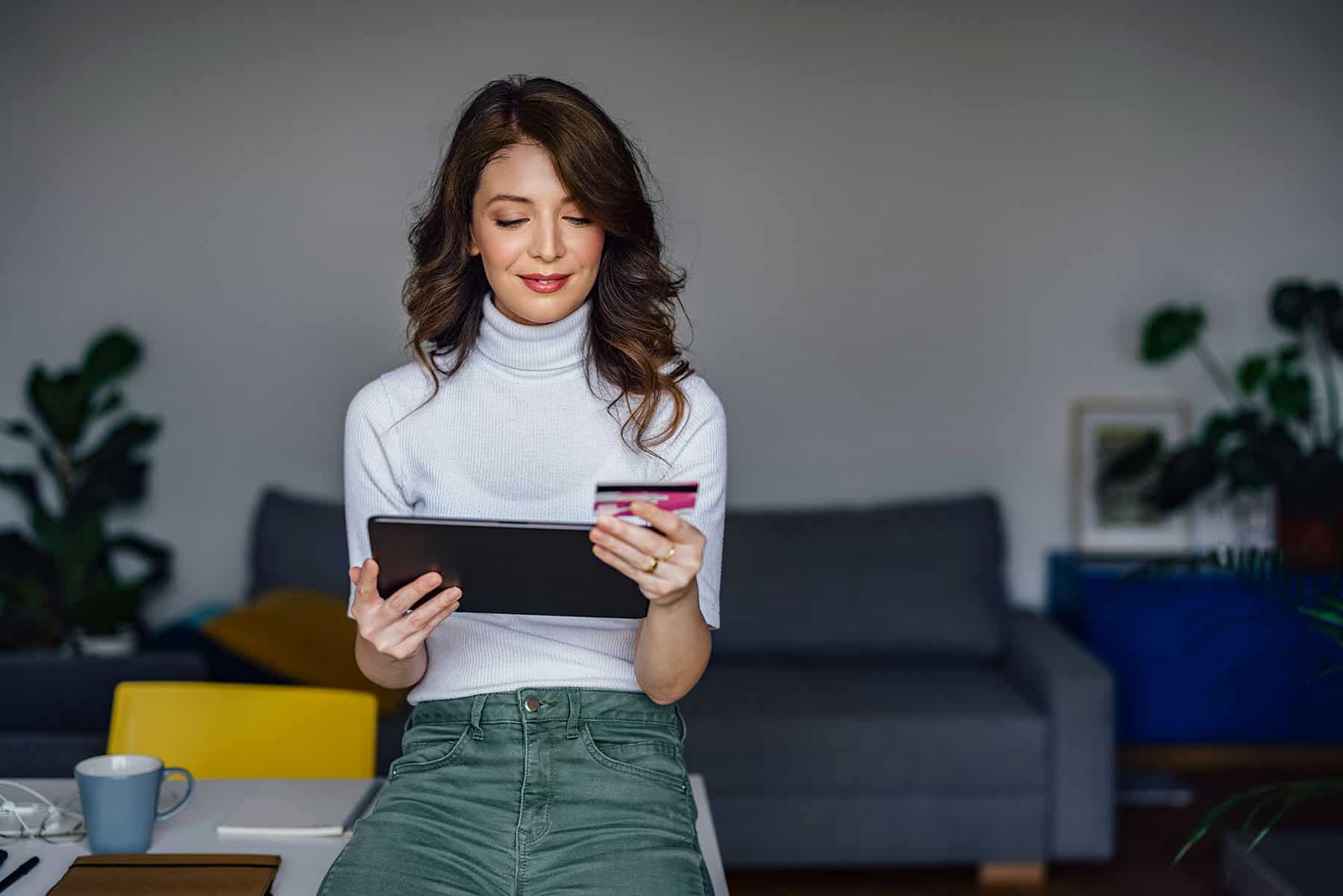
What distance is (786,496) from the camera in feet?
12.4

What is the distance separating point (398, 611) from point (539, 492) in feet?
0.80

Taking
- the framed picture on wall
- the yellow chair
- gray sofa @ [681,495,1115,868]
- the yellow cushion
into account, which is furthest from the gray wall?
the yellow chair

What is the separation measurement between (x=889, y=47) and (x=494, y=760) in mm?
3034

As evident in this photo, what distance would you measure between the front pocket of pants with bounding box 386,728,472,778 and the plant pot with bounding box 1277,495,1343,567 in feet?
9.68

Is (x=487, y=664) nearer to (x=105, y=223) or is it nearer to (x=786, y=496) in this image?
(x=786, y=496)

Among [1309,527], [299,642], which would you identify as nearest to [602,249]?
[299,642]

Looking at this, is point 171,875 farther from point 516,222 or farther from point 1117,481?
point 1117,481

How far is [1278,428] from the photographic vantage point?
3469mm

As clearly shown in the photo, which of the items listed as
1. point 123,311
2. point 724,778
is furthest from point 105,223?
point 724,778

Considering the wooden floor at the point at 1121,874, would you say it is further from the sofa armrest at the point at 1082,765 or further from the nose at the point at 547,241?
the nose at the point at 547,241

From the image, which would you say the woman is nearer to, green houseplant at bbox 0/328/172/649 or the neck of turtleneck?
the neck of turtleneck

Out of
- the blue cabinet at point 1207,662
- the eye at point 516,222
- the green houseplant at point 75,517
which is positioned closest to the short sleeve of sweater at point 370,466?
the eye at point 516,222

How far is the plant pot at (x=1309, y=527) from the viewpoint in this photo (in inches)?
138

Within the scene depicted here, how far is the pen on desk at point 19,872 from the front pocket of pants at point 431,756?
0.34m
